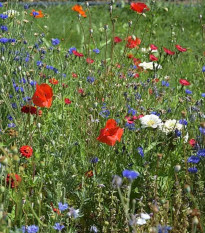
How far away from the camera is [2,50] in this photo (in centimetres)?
274

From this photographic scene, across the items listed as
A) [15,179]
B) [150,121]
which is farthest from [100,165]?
[15,179]

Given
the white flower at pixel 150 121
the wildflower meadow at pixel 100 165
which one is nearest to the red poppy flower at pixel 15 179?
the wildflower meadow at pixel 100 165

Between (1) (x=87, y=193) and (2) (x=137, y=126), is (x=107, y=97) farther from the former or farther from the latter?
(1) (x=87, y=193)

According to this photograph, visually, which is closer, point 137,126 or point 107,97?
point 137,126

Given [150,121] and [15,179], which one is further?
[150,121]

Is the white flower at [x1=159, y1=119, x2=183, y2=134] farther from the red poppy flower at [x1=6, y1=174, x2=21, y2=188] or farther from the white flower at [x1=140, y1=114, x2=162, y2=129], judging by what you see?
the red poppy flower at [x1=6, y1=174, x2=21, y2=188]

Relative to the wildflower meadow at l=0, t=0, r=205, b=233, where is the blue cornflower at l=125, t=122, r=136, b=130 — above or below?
above

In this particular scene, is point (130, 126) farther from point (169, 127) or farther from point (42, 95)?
point (42, 95)

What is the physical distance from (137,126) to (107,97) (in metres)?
0.40

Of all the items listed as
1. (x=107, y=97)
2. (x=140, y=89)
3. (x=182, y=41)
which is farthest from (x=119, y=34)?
(x=107, y=97)

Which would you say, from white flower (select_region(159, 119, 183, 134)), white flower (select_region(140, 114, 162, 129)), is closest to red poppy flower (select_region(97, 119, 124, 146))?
white flower (select_region(140, 114, 162, 129))

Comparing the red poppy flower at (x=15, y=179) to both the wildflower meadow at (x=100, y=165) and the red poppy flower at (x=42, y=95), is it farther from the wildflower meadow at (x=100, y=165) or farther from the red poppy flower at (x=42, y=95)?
the red poppy flower at (x=42, y=95)


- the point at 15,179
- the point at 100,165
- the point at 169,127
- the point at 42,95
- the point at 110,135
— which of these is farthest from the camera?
the point at 100,165

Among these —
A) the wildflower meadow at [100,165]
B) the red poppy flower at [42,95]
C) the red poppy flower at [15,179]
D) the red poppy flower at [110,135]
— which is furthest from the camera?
the red poppy flower at [42,95]
